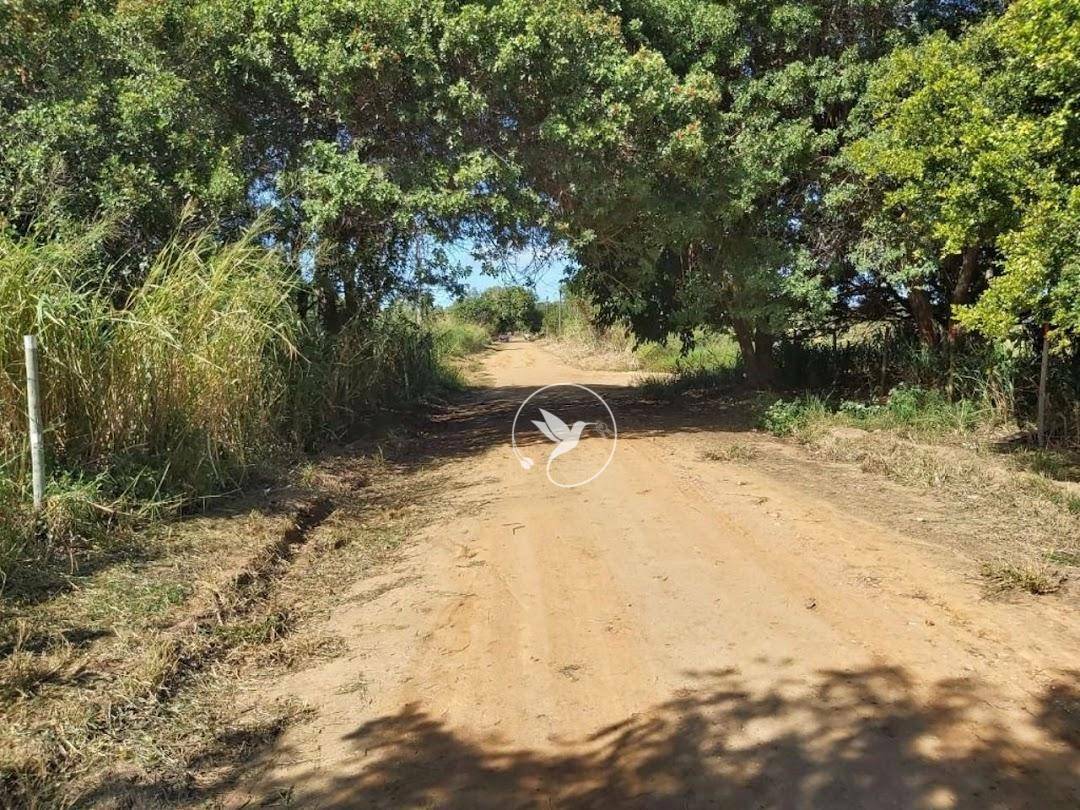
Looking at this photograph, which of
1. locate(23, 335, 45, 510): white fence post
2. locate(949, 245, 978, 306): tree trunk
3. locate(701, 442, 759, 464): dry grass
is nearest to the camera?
locate(23, 335, 45, 510): white fence post

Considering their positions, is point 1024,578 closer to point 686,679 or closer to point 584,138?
point 686,679

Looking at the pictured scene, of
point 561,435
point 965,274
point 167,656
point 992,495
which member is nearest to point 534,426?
point 561,435

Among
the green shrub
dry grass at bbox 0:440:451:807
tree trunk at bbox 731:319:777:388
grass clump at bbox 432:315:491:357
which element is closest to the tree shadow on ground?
dry grass at bbox 0:440:451:807

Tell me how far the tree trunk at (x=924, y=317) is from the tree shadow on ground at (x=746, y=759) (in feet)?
30.3

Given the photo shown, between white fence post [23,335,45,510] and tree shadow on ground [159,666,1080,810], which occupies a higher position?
white fence post [23,335,45,510]

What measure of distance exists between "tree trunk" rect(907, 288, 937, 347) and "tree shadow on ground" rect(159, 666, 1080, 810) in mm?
9226

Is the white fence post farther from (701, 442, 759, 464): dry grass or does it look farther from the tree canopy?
(701, 442, 759, 464): dry grass

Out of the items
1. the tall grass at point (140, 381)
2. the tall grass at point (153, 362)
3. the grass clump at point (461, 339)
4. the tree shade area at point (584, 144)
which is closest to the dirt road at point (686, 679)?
the tall grass at point (140, 381)

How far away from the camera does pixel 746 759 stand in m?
3.10

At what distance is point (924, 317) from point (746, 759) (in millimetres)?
10482

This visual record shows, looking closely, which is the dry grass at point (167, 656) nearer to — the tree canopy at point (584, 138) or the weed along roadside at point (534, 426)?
the weed along roadside at point (534, 426)

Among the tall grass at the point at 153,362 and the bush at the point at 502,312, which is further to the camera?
the bush at the point at 502,312

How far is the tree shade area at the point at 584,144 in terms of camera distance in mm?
7273

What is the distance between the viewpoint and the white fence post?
5109 millimetres
